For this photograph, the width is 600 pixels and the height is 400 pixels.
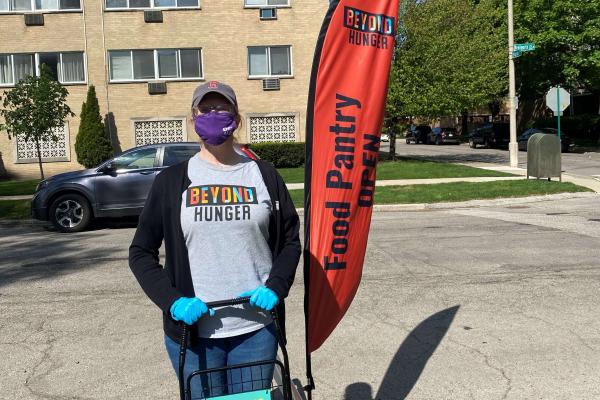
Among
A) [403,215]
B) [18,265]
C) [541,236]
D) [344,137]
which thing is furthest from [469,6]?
[344,137]

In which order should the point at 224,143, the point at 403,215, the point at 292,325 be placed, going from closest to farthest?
the point at 224,143
the point at 292,325
the point at 403,215

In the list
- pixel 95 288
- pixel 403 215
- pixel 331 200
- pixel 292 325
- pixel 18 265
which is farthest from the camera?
pixel 403 215

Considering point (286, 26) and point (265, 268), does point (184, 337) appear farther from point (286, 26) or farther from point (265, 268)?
point (286, 26)

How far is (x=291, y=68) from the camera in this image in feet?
94.3

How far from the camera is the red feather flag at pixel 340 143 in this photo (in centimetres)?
361

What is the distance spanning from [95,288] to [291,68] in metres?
22.1

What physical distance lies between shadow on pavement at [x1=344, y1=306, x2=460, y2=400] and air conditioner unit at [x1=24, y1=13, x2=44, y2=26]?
84.4 feet

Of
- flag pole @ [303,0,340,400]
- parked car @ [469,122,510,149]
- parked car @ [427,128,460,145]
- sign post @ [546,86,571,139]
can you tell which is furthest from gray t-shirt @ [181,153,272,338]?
parked car @ [427,128,460,145]

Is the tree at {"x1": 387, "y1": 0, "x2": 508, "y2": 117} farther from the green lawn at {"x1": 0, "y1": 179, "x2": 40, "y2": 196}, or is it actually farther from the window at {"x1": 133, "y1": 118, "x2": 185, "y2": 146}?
the green lawn at {"x1": 0, "y1": 179, "x2": 40, "y2": 196}

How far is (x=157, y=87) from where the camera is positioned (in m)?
28.0

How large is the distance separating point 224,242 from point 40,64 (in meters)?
27.8

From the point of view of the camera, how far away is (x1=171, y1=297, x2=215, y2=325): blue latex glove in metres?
2.64

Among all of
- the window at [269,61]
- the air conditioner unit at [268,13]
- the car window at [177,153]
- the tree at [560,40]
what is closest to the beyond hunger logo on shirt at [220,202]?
the car window at [177,153]

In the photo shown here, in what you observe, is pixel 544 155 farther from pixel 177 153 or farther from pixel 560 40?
pixel 560 40
